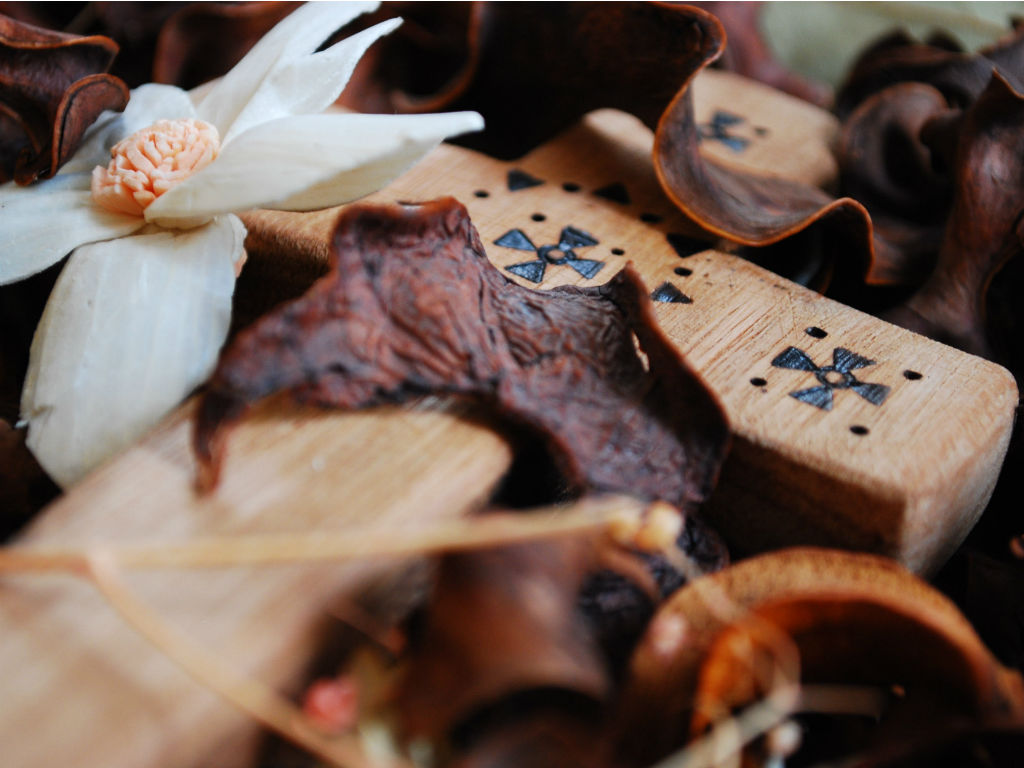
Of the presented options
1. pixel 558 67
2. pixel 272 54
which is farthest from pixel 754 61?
pixel 272 54

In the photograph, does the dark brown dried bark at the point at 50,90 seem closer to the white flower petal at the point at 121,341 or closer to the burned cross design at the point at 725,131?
the white flower petal at the point at 121,341

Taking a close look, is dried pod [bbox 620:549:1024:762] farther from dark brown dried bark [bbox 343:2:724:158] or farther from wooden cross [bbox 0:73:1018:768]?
dark brown dried bark [bbox 343:2:724:158]

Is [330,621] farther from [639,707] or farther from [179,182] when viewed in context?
[179,182]

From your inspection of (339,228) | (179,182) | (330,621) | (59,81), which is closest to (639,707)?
(330,621)

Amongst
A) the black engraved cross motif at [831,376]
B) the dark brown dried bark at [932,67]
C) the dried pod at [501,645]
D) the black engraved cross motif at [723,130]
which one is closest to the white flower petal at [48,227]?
the dried pod at [501,645]

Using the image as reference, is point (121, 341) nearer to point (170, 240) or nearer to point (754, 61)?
point (170, 240)

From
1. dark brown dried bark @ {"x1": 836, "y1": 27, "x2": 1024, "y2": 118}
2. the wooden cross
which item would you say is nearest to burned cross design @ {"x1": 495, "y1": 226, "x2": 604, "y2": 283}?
the wooden cross
